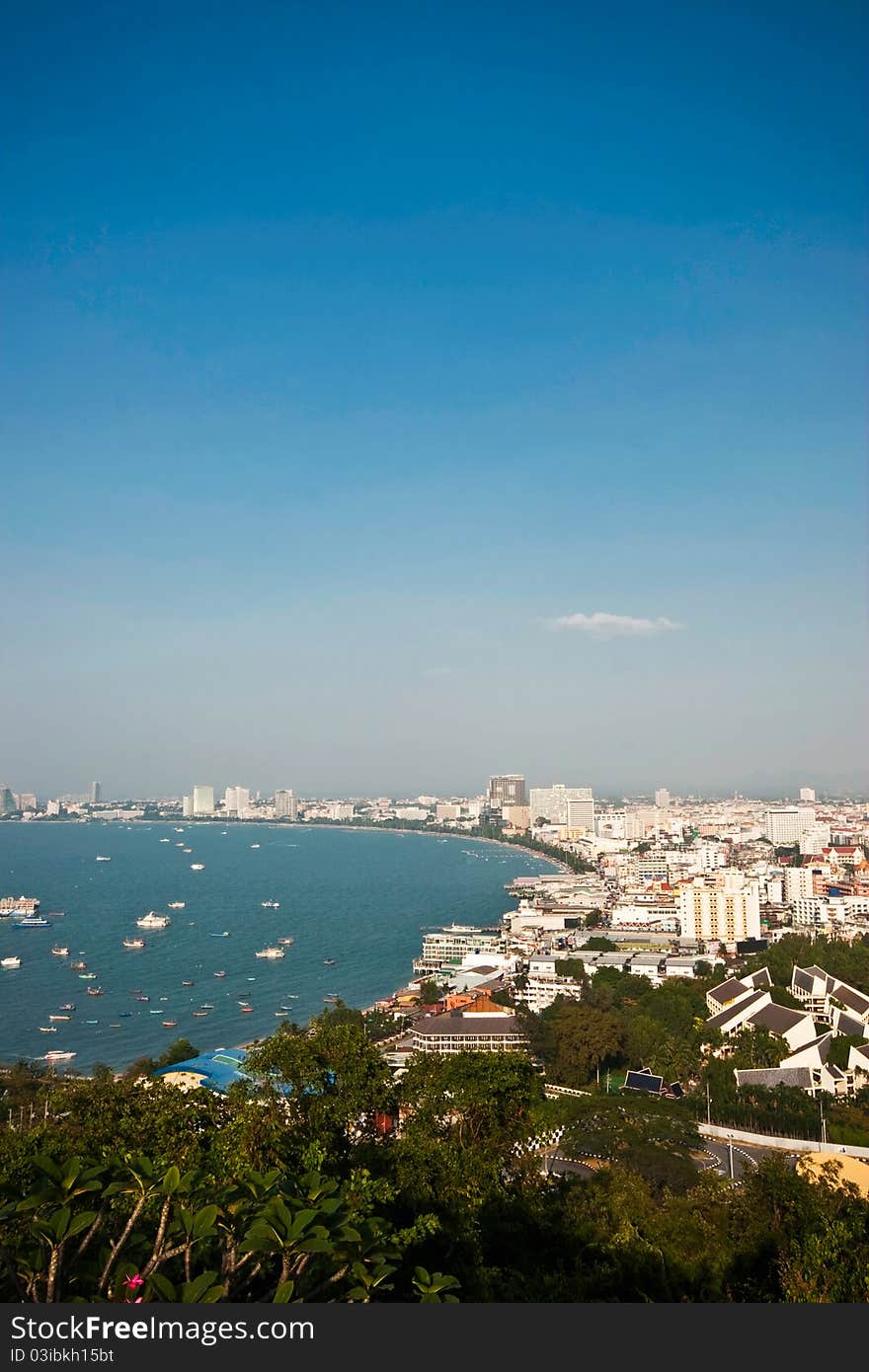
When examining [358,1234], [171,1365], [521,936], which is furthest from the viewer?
[521,936]

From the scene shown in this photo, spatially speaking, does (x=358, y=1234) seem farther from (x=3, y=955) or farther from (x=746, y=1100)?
(x=3, y=955)

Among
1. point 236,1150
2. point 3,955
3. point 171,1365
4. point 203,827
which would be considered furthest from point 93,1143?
point 203,827

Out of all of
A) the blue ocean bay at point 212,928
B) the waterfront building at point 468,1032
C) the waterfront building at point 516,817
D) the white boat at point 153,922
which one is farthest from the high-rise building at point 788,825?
the waterfront building at point 468,1032

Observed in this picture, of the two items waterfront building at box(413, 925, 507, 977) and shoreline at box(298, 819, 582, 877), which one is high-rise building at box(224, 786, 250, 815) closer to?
shoreline at box(298, 819, 582, 877)

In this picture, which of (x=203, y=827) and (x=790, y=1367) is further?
(x=203, y=827)

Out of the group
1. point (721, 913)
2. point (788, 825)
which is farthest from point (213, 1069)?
point (788, 825)
